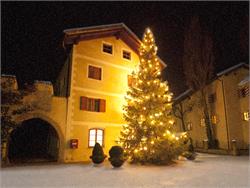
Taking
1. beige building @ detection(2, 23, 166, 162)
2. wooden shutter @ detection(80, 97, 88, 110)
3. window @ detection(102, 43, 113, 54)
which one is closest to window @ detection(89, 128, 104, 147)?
beige building @ detection(2, 23, 166, 162)

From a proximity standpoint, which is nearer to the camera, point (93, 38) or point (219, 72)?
point (93, 38)

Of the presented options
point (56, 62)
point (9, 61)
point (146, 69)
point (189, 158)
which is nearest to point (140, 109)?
point (146, 69)

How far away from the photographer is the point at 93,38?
57.4 ft

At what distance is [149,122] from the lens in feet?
46.3

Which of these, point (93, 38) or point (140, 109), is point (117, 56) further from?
point (140, 109)

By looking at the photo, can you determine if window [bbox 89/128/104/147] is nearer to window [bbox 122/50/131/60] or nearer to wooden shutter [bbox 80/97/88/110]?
wooden shutter [bbox 80/97/88/110]

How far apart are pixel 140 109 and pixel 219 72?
13165 mm

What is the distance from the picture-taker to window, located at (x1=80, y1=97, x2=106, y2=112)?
52.4 ft

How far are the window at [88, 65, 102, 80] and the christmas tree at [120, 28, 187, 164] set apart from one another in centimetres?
318

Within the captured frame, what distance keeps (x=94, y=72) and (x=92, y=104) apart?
255 centimetres

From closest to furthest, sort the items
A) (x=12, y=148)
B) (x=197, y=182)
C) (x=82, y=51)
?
(x=197, y=182), (x=82, y=51), (x=12, y=148)

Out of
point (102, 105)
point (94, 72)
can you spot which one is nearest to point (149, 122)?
point (102, 105)

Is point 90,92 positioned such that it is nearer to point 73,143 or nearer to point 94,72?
point 94,72

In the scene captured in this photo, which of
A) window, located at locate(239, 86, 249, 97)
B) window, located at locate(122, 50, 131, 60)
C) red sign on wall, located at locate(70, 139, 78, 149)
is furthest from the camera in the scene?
window, located at locate(239, 86, 249, 97)
